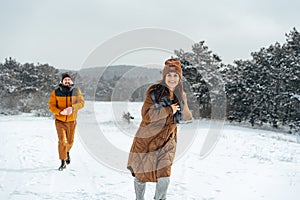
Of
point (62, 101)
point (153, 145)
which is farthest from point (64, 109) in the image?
point (153, 145)

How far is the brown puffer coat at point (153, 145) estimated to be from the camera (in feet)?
10.6

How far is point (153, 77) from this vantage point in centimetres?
647

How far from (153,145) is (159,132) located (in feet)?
0.54

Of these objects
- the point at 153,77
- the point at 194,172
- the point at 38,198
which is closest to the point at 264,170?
the point at 194,172

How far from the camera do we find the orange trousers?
5.67 m

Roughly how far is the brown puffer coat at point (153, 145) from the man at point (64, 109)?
2.77 metres

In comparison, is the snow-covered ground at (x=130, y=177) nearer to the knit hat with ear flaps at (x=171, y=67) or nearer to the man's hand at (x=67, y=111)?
the man's hand at (x=67, y=111)

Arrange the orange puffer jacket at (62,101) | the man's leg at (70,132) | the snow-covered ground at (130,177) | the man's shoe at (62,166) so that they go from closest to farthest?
the snow-covered ground at (130,177), the man's shoe at (62,166), the orange puffer jacket at (62,101), the man's leg at (70,132)

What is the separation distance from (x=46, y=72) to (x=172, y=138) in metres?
41.6

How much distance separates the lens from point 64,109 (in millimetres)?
5648

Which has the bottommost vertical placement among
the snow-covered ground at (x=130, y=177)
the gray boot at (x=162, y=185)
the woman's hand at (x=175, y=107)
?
the snow-covered ground at (x=130, y=177)

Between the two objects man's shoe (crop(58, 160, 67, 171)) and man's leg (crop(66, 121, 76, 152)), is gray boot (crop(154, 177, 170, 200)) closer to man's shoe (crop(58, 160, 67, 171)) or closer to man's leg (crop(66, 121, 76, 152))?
man's shoe (crop(58, 160, 67, 171))

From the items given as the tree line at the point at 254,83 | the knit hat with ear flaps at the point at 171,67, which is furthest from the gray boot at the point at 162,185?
the tree line at the point at 254,83

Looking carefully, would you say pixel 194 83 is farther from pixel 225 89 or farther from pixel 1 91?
pixel 1 91
